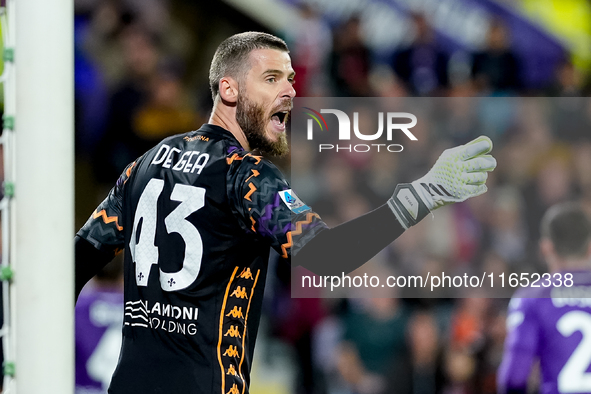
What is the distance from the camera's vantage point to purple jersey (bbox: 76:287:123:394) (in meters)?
6.41

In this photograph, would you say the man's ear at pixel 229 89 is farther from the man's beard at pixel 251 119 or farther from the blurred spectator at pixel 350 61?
the blurred spectator at pixel 350 61

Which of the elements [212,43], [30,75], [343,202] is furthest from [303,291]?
[30,75]

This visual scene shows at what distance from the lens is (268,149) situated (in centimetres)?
316

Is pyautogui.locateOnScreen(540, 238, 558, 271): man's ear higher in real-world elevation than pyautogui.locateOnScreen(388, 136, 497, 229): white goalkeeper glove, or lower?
lower

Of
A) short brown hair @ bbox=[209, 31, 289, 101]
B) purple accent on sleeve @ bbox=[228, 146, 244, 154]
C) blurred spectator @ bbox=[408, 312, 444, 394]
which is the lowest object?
blurred spectator @ bbox=[408, 312, 444, 394]

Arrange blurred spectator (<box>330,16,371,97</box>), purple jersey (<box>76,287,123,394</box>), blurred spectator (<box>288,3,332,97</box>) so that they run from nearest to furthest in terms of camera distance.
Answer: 1. purple jersey (<box>76,287,123,394</box>)
2. blurred spectator (<box>288,3,332,97</box>)
3. blurred spectator (<box>330,16,371,97</box>)

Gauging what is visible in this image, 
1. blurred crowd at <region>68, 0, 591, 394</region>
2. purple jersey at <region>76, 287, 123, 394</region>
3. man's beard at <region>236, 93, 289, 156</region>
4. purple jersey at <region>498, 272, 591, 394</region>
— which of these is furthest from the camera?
blurred crowd at <region>68, 0, 591, 394</region>

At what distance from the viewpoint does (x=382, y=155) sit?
738 cm

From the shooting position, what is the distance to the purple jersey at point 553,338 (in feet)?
15.2

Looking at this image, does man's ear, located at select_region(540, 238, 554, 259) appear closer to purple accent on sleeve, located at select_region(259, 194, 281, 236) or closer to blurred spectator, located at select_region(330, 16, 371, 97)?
purple accent on sleeve, located at select_region(259, 194, 281, 236)

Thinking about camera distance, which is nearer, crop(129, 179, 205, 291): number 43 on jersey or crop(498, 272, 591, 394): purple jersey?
crop(129, 179, 205, 291): number 43 on jersey

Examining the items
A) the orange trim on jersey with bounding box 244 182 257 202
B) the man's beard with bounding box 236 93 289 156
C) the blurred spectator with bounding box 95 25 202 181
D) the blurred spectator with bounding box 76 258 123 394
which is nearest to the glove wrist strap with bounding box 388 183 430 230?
the orange trim on jersey with bounding box 244 182 257 202

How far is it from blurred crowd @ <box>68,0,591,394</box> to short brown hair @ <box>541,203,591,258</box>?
2.09 meters

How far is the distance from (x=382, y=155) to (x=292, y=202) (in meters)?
4.85
